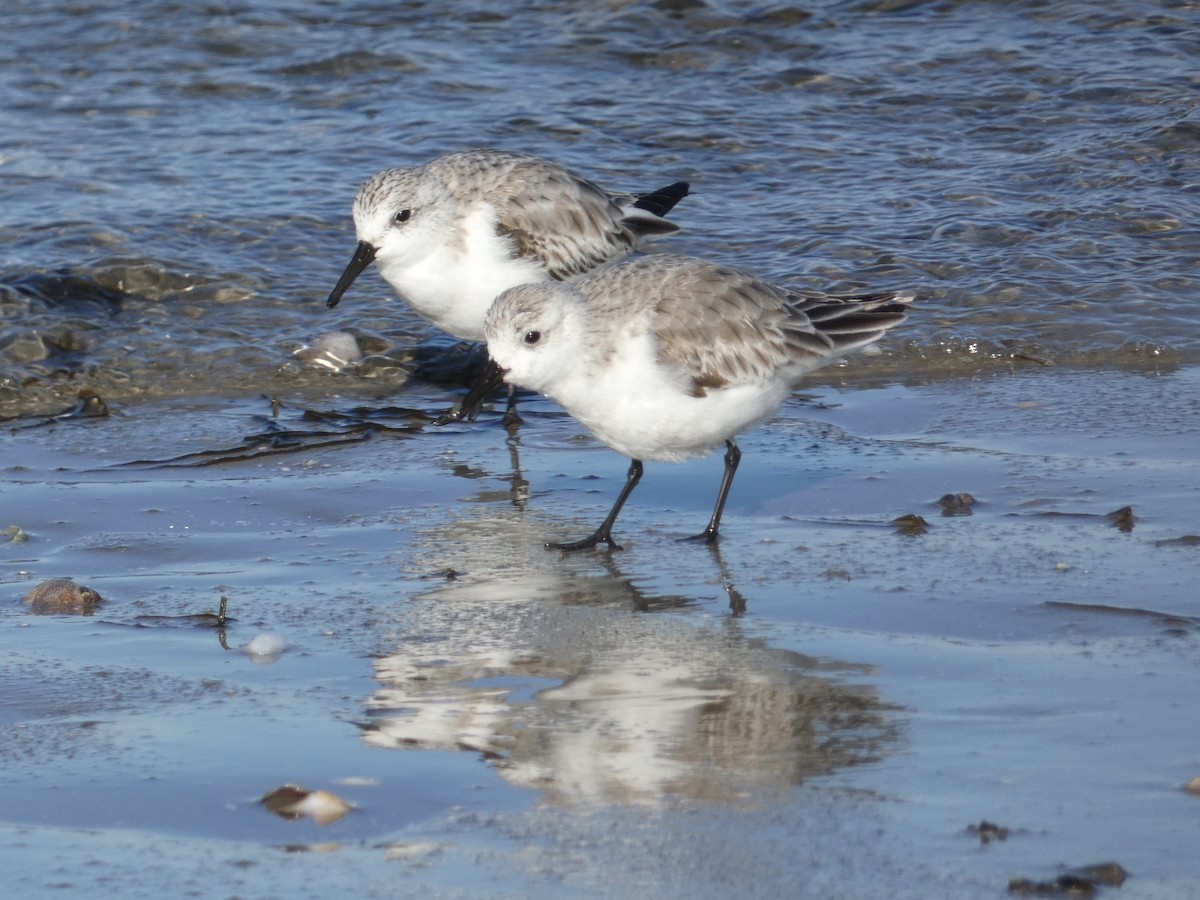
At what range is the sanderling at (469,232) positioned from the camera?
696 cm

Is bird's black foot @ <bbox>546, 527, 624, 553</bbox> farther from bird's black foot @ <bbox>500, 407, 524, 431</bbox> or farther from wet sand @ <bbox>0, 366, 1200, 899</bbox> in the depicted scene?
bird's black foot @ <bbox>500, 407, 524, 431</bbox>

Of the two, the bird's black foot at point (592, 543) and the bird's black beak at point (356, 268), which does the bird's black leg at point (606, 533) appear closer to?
the bird's black foot at point (592, 543)

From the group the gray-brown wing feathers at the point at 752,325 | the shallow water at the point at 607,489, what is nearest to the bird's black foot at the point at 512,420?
the shallow water at the point at 607,489

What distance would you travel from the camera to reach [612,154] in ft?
33.6

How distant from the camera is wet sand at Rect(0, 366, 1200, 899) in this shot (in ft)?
10.1

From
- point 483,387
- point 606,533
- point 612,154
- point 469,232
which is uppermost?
point 469,232

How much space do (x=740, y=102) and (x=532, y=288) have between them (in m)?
6.00

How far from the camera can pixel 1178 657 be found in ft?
13.0

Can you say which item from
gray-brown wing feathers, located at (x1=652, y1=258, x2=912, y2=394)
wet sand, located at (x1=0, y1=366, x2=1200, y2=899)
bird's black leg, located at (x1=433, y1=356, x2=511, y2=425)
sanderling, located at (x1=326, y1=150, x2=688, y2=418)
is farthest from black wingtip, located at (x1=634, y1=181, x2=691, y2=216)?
bird's black leg, located at (x1=433, y1=356, x2=511, y2=425)

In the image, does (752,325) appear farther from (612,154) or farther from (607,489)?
(612,154)

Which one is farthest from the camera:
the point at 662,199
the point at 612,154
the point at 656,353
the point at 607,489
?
the point at 612,154

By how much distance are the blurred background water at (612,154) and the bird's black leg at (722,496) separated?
194 cm

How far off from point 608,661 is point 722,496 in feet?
4.35

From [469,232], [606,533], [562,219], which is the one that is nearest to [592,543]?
[606,533]
